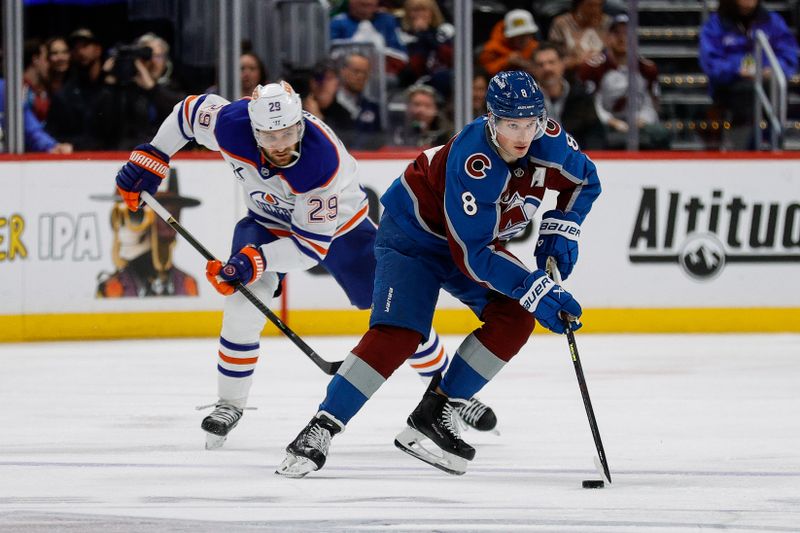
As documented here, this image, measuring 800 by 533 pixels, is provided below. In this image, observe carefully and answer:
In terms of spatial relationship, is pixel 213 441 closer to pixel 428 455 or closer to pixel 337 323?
pixel 428 455

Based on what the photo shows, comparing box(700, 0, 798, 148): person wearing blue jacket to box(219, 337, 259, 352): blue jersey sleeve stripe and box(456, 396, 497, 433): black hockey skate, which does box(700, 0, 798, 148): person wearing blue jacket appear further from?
box(219, 337, 259, 352): blue jersey sleeve stripe

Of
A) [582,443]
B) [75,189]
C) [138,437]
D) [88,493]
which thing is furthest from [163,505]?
[75,189]

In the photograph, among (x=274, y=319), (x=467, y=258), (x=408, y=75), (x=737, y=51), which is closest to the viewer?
(x=467, y=258)

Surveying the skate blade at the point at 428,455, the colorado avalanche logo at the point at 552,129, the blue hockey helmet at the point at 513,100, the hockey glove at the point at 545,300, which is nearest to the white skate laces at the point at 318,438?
the skate blade at the point at 428,455

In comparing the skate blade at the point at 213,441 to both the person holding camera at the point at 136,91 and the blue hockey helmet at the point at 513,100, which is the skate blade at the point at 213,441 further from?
the person holding camera at the point at 136,91

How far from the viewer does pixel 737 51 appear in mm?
8219

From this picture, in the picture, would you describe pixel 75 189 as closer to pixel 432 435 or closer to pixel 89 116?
pixel 89 116

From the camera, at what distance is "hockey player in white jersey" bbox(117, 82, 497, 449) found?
4500mm

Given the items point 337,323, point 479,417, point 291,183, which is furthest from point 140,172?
point 337,323

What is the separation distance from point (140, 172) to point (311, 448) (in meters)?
1.40

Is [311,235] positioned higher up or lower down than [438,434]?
higher up

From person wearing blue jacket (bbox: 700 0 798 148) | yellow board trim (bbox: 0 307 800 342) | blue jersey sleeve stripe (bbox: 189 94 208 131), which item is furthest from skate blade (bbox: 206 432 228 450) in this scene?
person wearing blue jacket (bbox: 700 0 798 148)

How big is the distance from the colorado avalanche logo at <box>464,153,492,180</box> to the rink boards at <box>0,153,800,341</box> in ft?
13.0

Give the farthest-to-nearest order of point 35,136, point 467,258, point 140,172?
point 35,136 → point 140,172 → point 467,258
